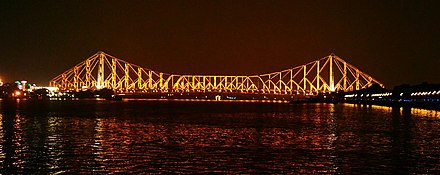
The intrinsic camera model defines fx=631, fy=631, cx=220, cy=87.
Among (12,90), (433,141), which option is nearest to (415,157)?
(433,141)

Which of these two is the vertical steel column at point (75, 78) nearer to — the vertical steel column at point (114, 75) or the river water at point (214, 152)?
the vertical steel column at point (114, 75)

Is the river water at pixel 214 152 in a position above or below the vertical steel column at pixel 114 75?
below

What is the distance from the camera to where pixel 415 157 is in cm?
2052

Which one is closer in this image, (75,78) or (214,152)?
(214,152)

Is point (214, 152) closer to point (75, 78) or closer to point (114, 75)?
point (114, 75)

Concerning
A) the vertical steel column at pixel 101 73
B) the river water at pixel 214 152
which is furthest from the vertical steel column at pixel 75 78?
the river water at pixel 214 152

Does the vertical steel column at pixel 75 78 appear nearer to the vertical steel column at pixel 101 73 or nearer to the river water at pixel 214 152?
the vertical steel column at pixel 101 73

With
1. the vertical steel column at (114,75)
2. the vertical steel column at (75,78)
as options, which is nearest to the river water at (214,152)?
the vertical steel column at (114,75)

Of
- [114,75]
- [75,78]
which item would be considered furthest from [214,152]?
[75,78]

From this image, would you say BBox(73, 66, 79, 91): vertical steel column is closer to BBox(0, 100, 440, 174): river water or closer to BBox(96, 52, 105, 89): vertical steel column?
BBox(96, 52, 105, 89): vertical steel column

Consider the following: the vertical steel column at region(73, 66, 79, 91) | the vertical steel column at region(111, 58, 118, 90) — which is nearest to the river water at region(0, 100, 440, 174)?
the vertical steel column at region(111, 58, 118, 90)

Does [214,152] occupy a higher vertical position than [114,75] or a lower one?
lower

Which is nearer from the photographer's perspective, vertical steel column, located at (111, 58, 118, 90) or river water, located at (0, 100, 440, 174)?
river water, located at (0, 100, 440, 174)

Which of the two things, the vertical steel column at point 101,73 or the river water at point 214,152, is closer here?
the river water at point 214,152
